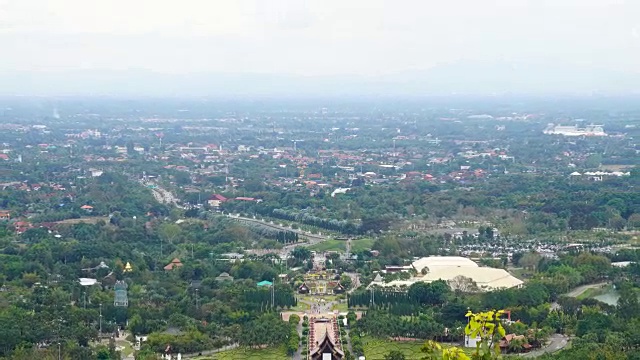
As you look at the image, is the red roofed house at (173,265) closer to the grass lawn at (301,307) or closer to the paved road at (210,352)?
the grass lawn at (301,307)

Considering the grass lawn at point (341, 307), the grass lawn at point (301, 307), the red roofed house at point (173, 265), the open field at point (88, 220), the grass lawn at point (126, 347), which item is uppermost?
the grass lawn at point (126, 347)

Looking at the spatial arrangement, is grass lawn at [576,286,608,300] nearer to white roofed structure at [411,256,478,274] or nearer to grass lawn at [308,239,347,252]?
white roofed structure at [411,256,478,274]

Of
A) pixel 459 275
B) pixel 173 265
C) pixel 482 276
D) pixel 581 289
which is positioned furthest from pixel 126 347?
pixel 581 289

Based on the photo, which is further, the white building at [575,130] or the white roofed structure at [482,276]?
the white building at [575,130]

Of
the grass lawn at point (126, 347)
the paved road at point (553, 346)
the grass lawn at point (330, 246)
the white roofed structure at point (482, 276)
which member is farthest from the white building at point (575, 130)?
the grass lawn at point (126, 347)

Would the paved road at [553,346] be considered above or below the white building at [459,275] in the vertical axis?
above

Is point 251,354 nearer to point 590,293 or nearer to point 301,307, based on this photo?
point 301,307

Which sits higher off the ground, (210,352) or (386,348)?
(386,348)
